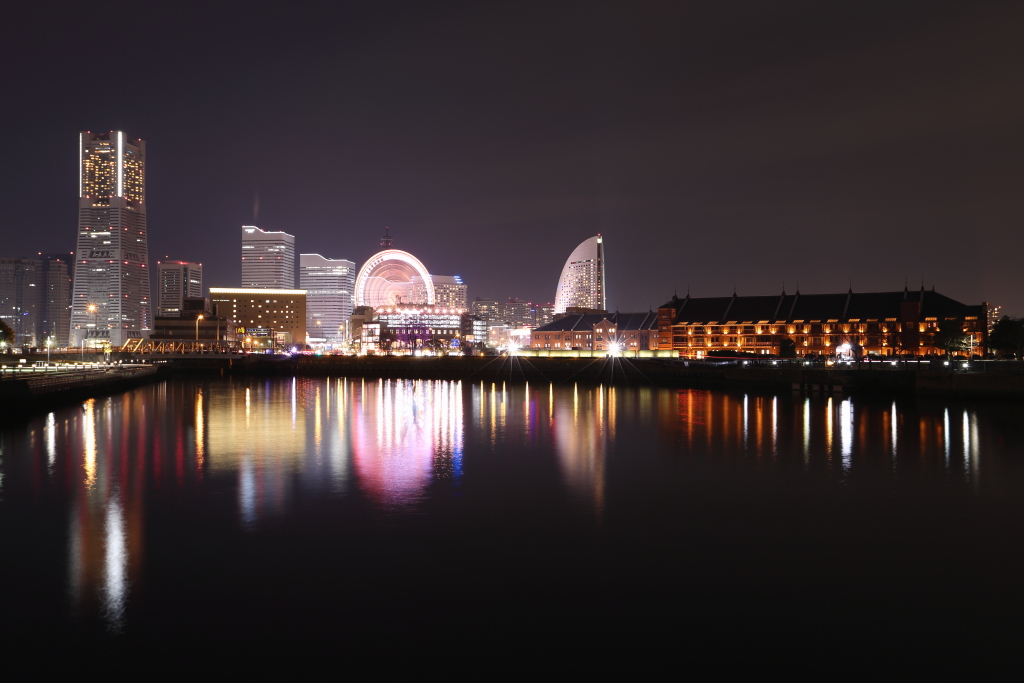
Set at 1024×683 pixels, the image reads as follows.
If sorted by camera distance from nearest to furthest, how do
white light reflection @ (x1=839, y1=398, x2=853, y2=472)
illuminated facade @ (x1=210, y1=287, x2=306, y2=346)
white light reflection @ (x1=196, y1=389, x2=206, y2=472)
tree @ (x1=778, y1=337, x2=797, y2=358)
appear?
white light reflection @ (x1=196, y1=389, x2=206, y2=472), white light reflection @ (x1=839, y1=398, x2=853, y2=472), tree @ (x1=778, y1=337, x2=797, y2=358), illuminated facade @ (x1=210, y1=287, x2=306, y2=346)

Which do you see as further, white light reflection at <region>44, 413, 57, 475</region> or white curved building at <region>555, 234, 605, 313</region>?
white curved building at <region>555, 234, 605, 313</region>

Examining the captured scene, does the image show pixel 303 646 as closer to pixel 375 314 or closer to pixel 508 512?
pixel 508 512

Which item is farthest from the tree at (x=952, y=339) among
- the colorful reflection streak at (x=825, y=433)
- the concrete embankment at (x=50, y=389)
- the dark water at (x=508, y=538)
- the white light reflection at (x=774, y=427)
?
→ the concrete embankment at (x=50, y=389)

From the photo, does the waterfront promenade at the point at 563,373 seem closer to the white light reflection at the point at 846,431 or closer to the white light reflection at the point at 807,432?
the white light reflection at the point at 846,431

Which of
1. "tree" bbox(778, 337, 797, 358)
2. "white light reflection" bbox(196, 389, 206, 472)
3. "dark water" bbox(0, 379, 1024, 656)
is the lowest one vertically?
"dark water" bbox(0, 379, 1024, 656)

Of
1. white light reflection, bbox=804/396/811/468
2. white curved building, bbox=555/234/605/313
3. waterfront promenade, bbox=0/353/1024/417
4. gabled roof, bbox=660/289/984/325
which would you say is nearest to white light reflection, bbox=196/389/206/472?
waterfront promenade, bbox=0/353/1024/417

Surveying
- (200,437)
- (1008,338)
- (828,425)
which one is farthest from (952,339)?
(200,437)

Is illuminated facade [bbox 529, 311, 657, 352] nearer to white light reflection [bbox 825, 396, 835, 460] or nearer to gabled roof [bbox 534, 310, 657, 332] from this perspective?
gabled roof [bbox 534, 310, 657, 332]
